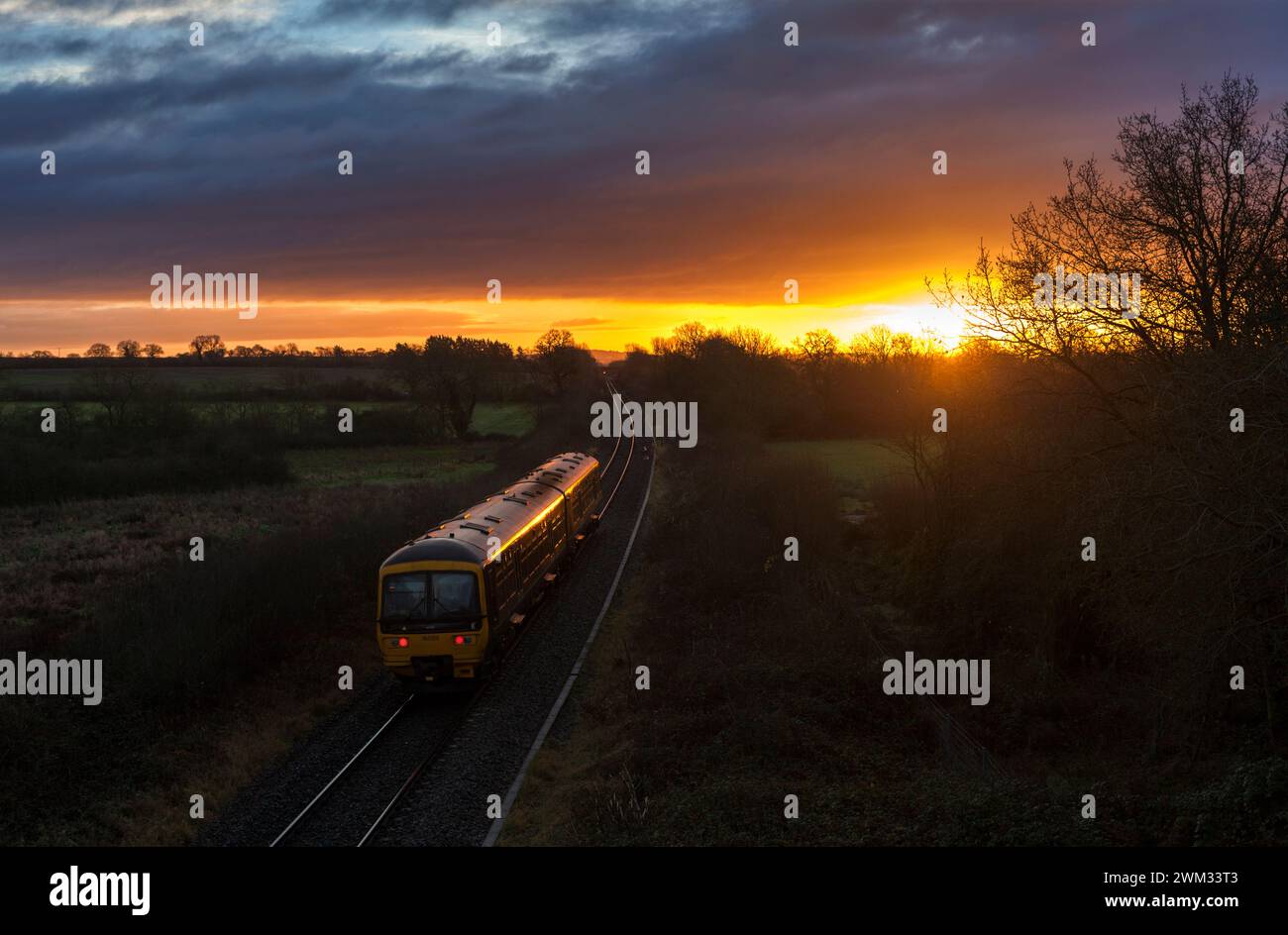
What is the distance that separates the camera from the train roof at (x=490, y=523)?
16.7 meters

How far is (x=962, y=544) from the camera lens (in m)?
20.9

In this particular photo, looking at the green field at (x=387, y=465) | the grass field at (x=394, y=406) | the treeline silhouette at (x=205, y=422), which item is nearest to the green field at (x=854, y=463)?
the green field at (x=387, y=465)

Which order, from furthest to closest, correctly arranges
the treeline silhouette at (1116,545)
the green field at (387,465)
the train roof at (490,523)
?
the green field at (387,465) < the train roof at (490,523) < the treeline silhouette at (1116,545)

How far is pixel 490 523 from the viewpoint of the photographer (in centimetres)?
1923

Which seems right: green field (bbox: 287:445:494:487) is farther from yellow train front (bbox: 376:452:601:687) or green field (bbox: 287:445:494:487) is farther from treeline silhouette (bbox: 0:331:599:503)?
yellow train front (bbox: 376:452:601:687)

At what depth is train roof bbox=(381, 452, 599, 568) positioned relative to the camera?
1667 cm

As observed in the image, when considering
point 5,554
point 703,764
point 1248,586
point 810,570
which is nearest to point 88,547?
point 5,554

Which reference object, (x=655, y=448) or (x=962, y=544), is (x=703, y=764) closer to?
(x=962, y=544)

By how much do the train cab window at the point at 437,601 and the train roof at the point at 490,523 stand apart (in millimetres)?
361

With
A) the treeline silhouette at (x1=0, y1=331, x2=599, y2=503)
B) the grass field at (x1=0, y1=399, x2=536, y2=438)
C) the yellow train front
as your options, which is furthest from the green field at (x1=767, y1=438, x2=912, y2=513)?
the treeline silhouette at (x1=0, y1=331, x2=599, y2=503)

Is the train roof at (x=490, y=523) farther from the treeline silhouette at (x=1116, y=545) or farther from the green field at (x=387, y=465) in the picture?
the green field at (x=387, y=465)

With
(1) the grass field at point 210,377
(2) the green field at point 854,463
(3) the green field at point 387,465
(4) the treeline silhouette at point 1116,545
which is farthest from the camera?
(1) the grass field at point 210,377

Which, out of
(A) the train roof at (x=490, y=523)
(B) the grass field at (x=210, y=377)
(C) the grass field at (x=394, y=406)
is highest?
(B) the grass field at (x=210, y=377)

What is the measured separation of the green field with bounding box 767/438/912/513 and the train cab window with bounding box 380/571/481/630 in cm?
1890
